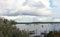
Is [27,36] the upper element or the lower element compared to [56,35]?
upper

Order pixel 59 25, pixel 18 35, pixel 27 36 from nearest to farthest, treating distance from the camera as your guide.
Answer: pixel 18 35, pixel 27 36, pixel 59 25

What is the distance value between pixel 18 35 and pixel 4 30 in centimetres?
152

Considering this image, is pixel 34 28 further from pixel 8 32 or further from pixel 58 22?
pixel 8 32

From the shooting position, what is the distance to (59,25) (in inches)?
916

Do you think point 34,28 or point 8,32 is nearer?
point 8,32

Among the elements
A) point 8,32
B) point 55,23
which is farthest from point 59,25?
point 8,32

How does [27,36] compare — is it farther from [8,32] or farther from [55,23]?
[55,23]

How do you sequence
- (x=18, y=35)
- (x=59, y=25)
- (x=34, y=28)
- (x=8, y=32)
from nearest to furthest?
(x=8, y=32)
(x=18, y=35)
(x=34, y=28)
(x=59, y=25)

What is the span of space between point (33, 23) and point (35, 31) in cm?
228

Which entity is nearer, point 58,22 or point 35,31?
point 35,31

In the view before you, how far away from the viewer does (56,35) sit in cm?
2244

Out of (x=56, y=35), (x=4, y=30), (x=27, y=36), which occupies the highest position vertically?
(x=4, y=30)

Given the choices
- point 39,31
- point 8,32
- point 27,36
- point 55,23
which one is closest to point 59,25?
point 55,23

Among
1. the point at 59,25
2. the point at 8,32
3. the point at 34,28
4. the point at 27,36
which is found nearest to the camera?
the point at 8,32
